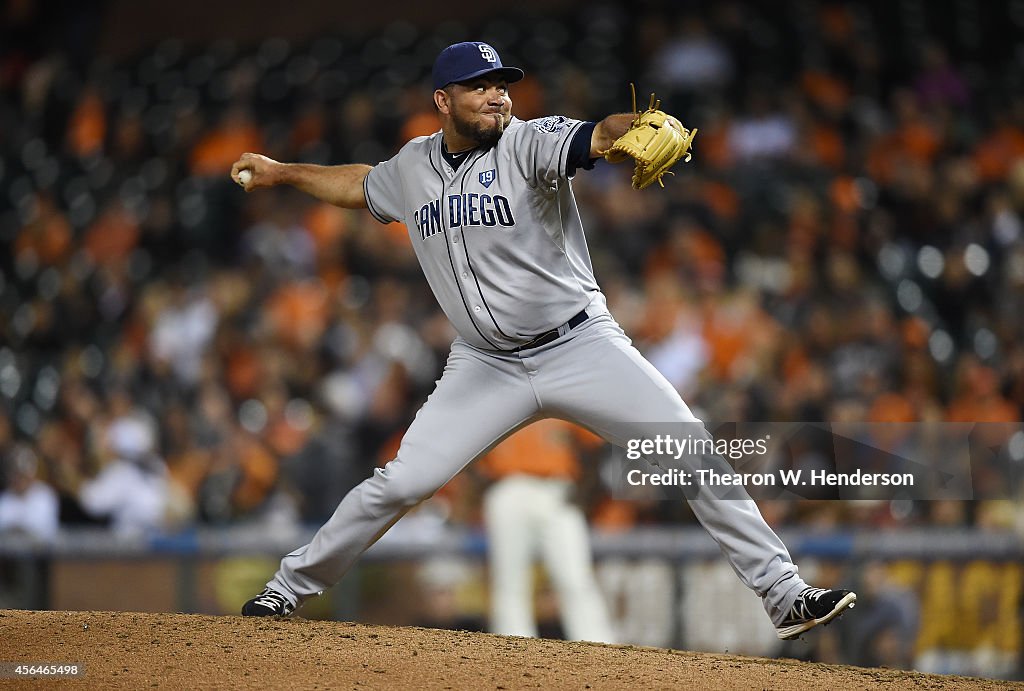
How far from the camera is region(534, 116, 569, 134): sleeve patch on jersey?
4016 millimetres

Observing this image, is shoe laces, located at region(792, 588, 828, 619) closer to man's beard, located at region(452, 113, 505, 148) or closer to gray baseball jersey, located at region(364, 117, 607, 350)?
gray baseball jersey, located at region(364, 117, 607, 350)

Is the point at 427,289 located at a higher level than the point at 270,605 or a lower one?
higher

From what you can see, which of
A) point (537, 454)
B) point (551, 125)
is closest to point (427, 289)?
point (537, 454)

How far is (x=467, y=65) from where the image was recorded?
4.20m

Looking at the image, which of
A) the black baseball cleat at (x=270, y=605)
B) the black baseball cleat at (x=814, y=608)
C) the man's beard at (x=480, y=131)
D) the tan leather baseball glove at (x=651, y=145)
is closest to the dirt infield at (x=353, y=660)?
the black baseball cleat at (x=270, y=605)

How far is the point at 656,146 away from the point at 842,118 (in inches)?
248

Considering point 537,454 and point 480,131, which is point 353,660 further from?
point 537,454

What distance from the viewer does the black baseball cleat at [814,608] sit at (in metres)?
3.94

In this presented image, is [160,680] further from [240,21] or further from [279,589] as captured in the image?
[240,21]

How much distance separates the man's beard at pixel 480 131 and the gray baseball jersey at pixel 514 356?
3 centimetres

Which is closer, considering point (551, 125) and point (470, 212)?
point (551, 125)

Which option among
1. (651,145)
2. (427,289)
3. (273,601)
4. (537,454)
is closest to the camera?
(651,145)

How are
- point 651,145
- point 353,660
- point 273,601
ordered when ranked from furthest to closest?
point 273,601
point 353,660
point 651,145

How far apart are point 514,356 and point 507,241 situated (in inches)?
14.6
